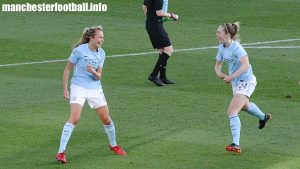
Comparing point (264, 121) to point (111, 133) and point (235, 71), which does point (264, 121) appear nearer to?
point (235, 71)

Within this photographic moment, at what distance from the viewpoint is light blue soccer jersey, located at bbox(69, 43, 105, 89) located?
47.5 feet

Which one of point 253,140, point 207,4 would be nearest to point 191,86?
point 253,140

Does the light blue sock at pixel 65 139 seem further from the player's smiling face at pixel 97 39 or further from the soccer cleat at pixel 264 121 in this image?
the soccer cleat at pixel 264 121

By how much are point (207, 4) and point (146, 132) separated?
18409 millimetres

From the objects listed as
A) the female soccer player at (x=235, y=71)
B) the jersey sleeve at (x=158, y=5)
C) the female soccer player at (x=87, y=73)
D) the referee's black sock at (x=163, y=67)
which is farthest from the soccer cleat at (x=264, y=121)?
the jersey sleeve at (x=158, y=5)

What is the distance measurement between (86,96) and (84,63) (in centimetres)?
49

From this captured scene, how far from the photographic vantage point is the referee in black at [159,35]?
2089 centimetres

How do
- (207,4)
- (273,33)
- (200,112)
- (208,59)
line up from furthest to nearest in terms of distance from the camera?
(207,4) → (273,33) → (208,59) → (200,112)

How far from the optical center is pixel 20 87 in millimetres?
20484

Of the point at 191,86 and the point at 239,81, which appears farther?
the point at 191,86

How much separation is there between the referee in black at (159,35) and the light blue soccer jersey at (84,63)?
6233mm

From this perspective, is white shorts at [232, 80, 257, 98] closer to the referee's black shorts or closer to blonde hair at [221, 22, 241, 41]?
blonde hair at [221, 22, 241, 41]

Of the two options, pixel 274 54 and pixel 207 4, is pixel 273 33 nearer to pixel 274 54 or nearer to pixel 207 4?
pixel 274 54

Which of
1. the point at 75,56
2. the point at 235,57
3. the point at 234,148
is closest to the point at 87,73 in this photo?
the point at 75,56
